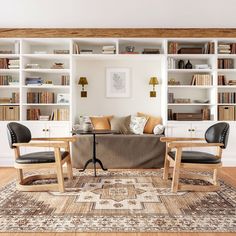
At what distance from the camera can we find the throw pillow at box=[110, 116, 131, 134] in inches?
247

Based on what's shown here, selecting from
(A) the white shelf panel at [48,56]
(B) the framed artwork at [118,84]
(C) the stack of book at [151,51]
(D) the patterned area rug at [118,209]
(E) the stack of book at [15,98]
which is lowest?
(D) the patterned area rug at [118,209]

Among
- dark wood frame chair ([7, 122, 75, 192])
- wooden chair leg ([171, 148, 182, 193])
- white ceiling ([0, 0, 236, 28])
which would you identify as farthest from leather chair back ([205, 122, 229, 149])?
dark wood frame chair ([7, 122, 75, 192])

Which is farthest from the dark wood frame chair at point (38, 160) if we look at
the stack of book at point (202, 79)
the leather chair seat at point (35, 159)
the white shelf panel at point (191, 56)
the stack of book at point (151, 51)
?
the stack of book at point (202, 79)

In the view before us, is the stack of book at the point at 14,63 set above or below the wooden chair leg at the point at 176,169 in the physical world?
above

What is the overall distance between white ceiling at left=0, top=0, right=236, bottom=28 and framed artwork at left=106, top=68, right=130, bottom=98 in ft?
3.90

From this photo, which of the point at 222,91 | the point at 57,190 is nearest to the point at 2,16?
the point at 57,190

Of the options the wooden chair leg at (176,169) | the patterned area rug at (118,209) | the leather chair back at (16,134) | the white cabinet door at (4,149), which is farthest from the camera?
the white cabinet door at (4,149)

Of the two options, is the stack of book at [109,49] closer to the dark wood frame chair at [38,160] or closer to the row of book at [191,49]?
the row of book at [191,49]

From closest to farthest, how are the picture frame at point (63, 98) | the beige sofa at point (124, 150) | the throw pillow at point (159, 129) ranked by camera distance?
the beige sofa at point (124, 150) < the throw pillow at point (159, 129) < the picture frame at point (63, 98)

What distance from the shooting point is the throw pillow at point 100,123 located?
6.32 meters

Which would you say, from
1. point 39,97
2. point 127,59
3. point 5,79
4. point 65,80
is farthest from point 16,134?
point 127,59

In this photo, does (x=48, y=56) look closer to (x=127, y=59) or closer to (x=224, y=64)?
(x=127, y=59)

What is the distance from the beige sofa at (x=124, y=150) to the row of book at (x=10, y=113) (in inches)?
54.8

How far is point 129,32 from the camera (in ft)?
20.0
